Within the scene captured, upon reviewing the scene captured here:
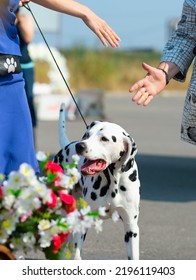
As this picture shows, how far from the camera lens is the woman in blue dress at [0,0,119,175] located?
6172 millimetres

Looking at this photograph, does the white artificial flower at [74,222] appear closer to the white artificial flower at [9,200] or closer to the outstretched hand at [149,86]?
the white artificial flower at [9,200]

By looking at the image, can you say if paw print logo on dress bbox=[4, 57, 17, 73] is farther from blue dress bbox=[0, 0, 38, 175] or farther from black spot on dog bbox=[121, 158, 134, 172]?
black spot on dog bbox=[121, 158, 134, 172]

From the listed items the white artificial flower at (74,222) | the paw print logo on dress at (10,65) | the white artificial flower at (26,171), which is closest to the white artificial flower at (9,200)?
the white artificial flower at (26,171)

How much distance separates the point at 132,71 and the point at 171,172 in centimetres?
4480

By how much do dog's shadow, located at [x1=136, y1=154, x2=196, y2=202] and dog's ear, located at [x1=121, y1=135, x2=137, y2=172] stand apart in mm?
4021

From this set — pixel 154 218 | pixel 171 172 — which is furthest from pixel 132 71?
pixel 154 218

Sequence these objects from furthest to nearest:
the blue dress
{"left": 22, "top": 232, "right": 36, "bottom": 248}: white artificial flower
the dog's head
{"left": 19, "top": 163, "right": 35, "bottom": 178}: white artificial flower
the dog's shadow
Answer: the dog's shadow → the dog's head → the blue dress → {"left": 22, "top": 232, "right": 36, "bottom": 248}: white artificial flower → {"left": 19, "top": 163, "right": 35, "bottom": 178}: white artificial flower

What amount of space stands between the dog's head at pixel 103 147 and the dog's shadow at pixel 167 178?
4134 millimetres

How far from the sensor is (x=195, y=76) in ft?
20.0

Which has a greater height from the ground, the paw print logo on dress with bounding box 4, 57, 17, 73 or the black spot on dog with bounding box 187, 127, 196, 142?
the paw print logo on dress with bounding box 4, 57, 17, 73

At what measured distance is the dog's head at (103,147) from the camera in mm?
6840

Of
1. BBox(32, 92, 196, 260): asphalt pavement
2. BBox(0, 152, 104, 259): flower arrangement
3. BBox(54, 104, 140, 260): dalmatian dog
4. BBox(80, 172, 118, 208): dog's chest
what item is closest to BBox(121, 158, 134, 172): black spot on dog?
BBox(54, 104, 140, 260): dalmatian dog

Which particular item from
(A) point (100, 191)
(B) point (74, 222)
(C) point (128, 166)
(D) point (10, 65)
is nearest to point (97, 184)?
(A) point (100, 191)

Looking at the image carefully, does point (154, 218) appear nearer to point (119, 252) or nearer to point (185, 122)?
point (119, 252)
